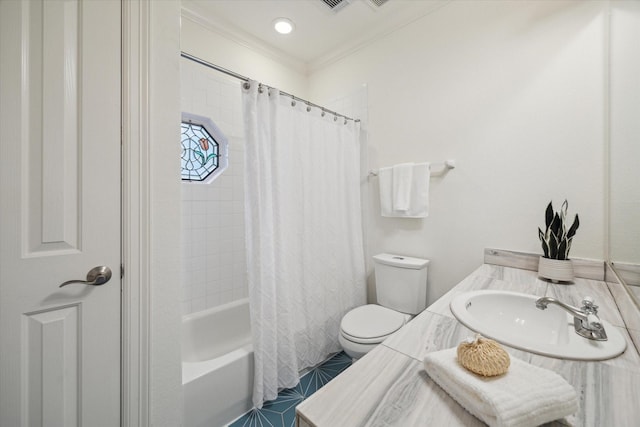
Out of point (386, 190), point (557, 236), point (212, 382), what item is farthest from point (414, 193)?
point (212, 382)

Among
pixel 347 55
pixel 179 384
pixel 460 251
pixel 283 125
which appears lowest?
pixel 179 384

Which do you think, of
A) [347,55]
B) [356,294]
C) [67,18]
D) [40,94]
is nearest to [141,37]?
[67,18]

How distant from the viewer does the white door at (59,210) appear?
30.0 inches

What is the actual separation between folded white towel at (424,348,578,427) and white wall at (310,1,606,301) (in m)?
1.23

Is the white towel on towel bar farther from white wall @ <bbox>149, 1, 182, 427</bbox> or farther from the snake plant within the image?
white wall @ <bbox>149, 1, 182, 427</bbox>

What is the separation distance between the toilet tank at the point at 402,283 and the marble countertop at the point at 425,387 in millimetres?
911

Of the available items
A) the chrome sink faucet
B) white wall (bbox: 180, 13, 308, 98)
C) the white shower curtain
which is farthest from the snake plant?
white wall (bbox: 180, 13, 308, 98)

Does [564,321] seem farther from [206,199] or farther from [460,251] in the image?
[206,199]

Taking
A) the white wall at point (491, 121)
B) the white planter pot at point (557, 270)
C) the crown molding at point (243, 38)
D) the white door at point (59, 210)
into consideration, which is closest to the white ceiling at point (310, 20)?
the crown molding at point (243, 38)

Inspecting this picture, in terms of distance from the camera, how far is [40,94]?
802 millimetres

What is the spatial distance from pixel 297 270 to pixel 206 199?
922 millimetres

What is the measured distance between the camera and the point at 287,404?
54.9 inches

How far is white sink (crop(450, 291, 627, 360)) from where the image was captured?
614 mm

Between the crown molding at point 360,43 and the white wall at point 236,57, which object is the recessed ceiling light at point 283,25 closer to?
the white wall at point 236,57
